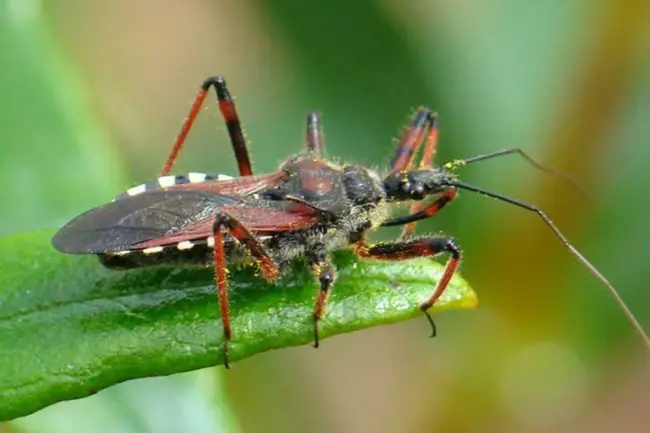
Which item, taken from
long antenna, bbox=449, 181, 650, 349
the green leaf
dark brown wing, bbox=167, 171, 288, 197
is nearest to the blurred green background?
dark brown wing, bbox=167, 171, 288, 197

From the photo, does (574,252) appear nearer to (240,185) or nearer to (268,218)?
(268,218)

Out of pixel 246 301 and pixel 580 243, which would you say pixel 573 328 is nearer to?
pixel 580 243

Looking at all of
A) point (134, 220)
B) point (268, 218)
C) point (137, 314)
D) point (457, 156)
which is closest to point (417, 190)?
point (268, 218)

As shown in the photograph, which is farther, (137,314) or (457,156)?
(457,156)

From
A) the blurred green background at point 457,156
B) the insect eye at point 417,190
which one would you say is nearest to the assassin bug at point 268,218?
the insect eye at point 417,190

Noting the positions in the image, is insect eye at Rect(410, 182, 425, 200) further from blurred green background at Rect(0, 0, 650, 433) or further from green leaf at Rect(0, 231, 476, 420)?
blurred green background at Rect(0, 0, 650, 433)

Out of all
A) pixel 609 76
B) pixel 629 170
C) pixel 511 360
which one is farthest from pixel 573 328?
pixel 609 76
